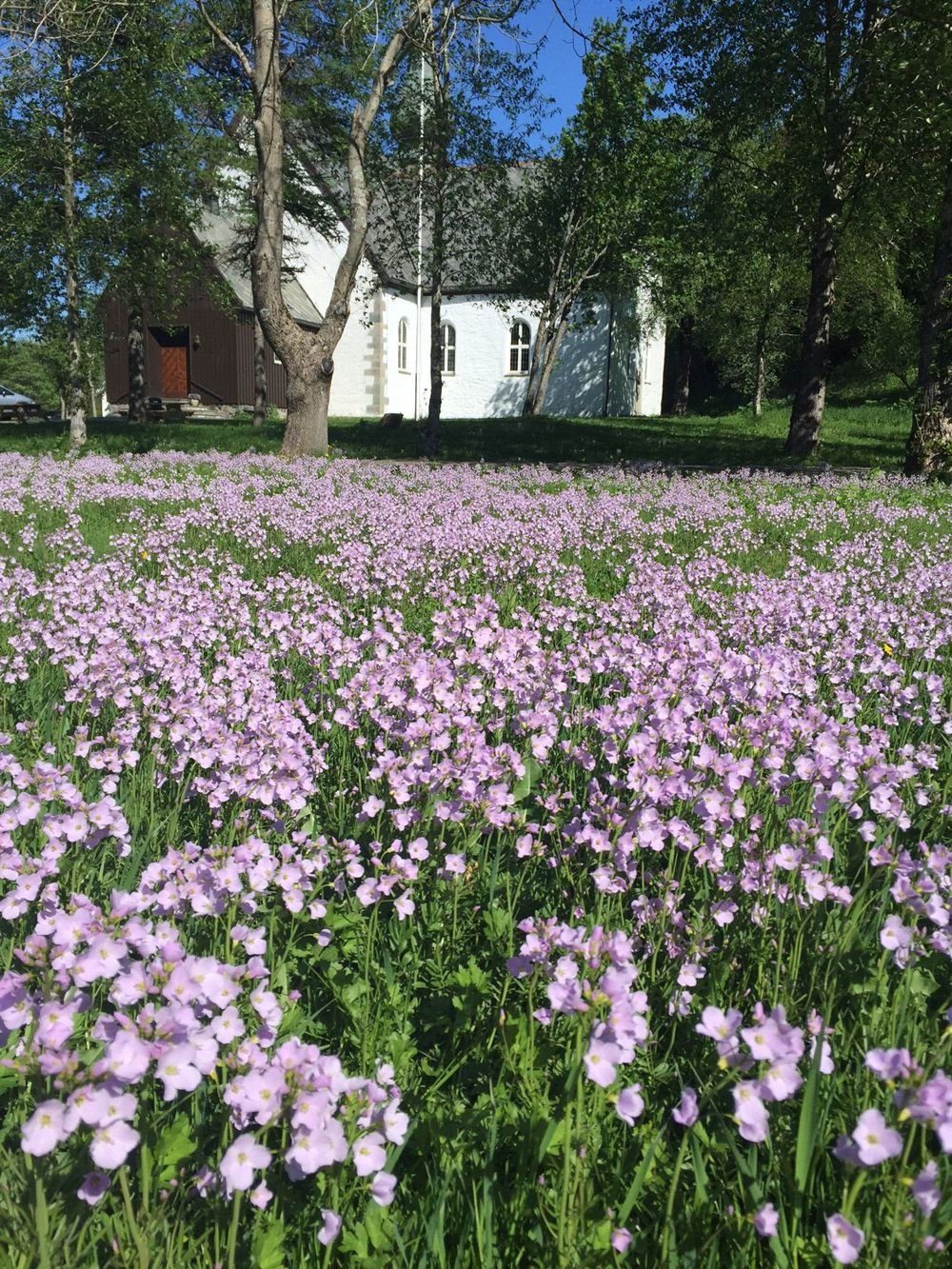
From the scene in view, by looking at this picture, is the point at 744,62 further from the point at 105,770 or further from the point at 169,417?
the point at 169,417

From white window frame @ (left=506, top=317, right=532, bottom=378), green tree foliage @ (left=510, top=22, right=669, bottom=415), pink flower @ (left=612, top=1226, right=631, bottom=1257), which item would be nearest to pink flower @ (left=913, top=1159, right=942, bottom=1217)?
pink flower @ (left=612, top=1226, right=631, bottom=1257)

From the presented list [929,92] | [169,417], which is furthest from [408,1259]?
[169,417]

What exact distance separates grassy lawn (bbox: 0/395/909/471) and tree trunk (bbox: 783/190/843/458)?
657mm

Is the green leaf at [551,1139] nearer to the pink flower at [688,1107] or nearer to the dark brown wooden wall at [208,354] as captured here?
the pink flower at [688,1107]

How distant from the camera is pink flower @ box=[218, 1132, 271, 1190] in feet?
4.34

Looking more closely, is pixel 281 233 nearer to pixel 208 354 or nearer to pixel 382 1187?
pixel 382 1187

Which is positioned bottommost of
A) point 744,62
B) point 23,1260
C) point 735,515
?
point 23,1260

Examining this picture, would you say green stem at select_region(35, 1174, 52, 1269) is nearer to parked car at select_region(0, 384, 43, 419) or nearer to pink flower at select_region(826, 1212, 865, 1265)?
pink flower at select_region(826, 1212, 865, 1265)

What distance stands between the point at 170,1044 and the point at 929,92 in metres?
19.8

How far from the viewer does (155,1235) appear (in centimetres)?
160

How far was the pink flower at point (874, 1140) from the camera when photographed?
1313 mm

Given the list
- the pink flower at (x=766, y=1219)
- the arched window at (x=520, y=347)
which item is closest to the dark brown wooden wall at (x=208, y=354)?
the arched window at (x=520, y=347)

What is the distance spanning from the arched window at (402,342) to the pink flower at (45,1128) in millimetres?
53016

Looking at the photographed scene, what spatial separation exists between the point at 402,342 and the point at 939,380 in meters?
40.7
